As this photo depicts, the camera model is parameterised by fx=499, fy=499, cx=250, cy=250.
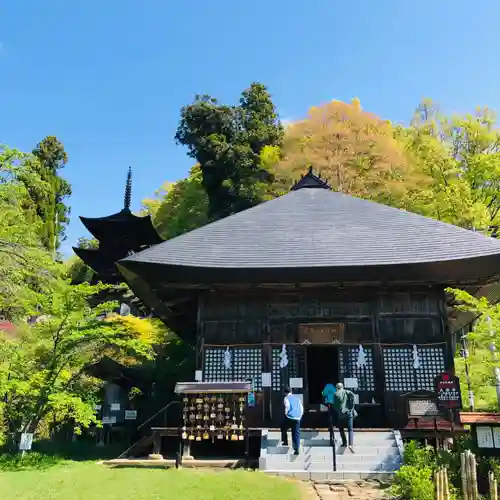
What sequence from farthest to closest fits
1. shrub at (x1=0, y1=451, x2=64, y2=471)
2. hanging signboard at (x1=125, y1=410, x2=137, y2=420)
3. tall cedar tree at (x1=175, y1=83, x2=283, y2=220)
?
1. tall cedar tree at (x1=175, y1=83, x2=283, y2=220)
2. hanging signboard at (x1=125, y1=410, x2=137, y2=420)
3. shrub at (x1=0, y1=451, x2=64, y2=471)

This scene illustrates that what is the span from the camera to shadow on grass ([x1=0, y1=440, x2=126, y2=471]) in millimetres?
10039

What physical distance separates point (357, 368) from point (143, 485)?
6612 mm

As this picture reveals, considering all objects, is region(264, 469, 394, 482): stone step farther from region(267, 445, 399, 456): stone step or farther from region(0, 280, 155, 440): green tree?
region(0, 280, 155, 440): green tree

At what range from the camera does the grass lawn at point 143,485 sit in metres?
7.06

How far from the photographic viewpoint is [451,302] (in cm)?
1516

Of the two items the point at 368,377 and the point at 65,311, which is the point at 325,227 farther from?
the point at 65,311

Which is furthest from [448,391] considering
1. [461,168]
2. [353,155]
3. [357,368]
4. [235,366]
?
[353,155]

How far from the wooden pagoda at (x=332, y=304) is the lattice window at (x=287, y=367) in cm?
3

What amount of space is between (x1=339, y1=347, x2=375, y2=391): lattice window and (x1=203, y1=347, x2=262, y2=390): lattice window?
2122mm

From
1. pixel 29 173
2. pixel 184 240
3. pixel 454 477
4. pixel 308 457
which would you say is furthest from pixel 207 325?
pixel 454 477

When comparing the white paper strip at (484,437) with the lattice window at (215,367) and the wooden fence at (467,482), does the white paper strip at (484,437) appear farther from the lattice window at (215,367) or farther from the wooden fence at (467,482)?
the lattice window at (215,367)

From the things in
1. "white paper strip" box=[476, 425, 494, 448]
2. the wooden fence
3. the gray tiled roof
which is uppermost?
the gray tiled roof

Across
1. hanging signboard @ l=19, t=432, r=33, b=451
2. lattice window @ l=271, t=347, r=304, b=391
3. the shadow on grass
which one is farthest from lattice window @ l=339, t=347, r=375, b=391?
hanging signboard @ l=19, t=432, r=33, b=451

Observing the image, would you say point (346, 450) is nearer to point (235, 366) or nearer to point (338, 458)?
point (338, 458)
